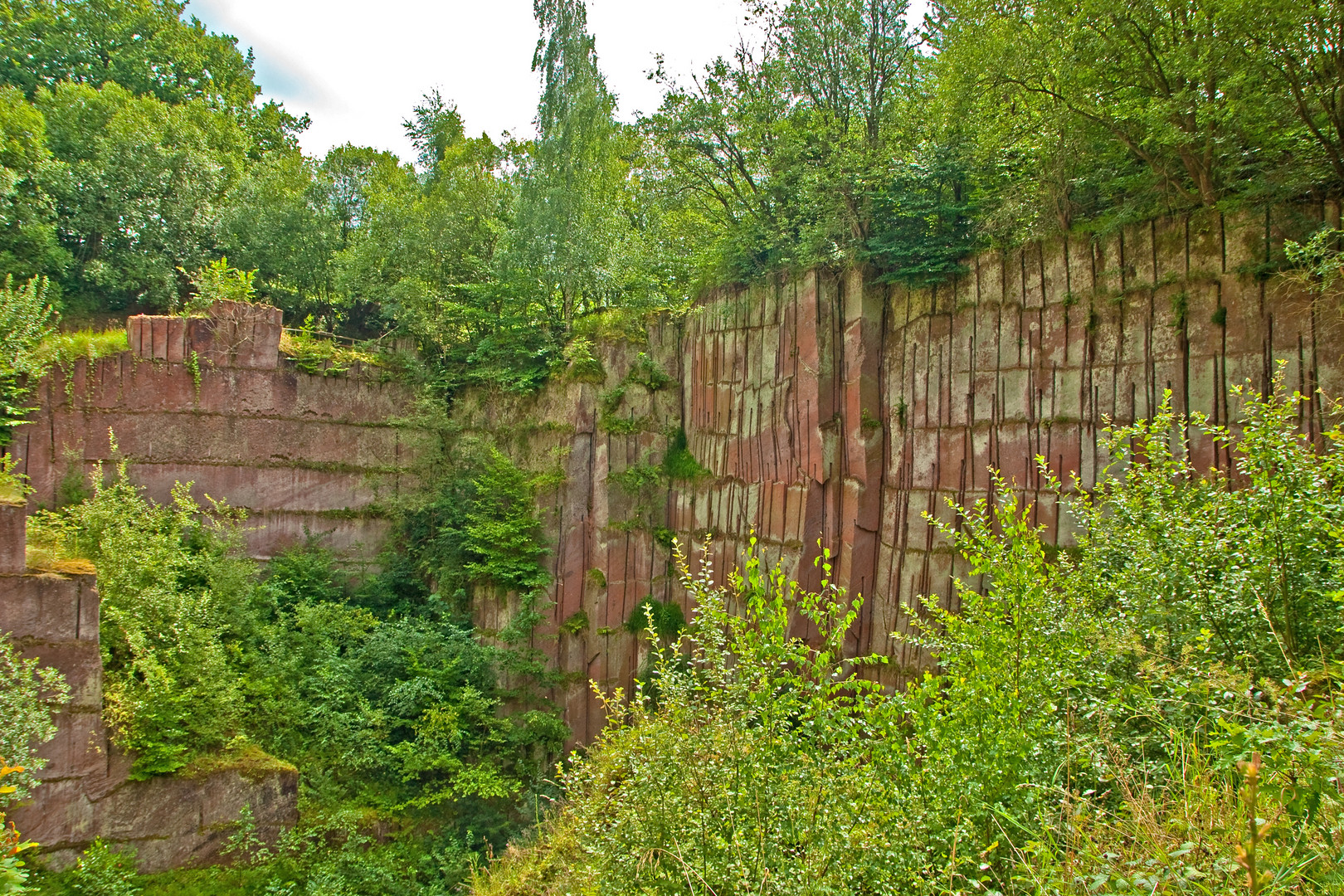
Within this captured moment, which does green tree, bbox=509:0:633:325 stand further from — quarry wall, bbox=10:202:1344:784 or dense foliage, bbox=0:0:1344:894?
quarry wall, bbox=10:202:1344:784

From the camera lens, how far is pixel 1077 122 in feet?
31.5

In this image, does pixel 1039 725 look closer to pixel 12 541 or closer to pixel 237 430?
pixel 12 541

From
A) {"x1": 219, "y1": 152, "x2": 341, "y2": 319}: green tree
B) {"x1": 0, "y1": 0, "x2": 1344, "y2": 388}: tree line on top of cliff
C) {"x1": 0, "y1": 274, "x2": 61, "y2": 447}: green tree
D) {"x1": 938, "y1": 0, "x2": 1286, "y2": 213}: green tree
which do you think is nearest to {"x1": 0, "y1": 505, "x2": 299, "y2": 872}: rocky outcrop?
{"x1": 0, "y1": 274, "x2": 61, "y2": 447}: green tree

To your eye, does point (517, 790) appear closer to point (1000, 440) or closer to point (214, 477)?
point (214, 477)

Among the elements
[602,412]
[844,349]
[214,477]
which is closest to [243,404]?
[214,477]

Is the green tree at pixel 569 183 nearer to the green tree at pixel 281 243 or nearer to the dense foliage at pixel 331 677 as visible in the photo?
the dense foliage at pixel 331 677

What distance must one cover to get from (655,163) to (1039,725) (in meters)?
12.2

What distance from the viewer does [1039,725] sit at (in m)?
5.05

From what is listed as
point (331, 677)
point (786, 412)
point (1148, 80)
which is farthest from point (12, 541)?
point (1148, 80)

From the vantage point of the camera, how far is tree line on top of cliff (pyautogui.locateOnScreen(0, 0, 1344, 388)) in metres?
8.59

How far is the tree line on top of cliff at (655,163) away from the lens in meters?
8.59

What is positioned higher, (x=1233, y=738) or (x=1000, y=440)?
(x=1000, y=440)

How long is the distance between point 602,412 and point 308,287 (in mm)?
9224

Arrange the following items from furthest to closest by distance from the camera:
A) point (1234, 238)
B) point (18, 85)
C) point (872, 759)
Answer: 1. point (18, 85)
2. point (1234, 238)
3. point (872, 759)
